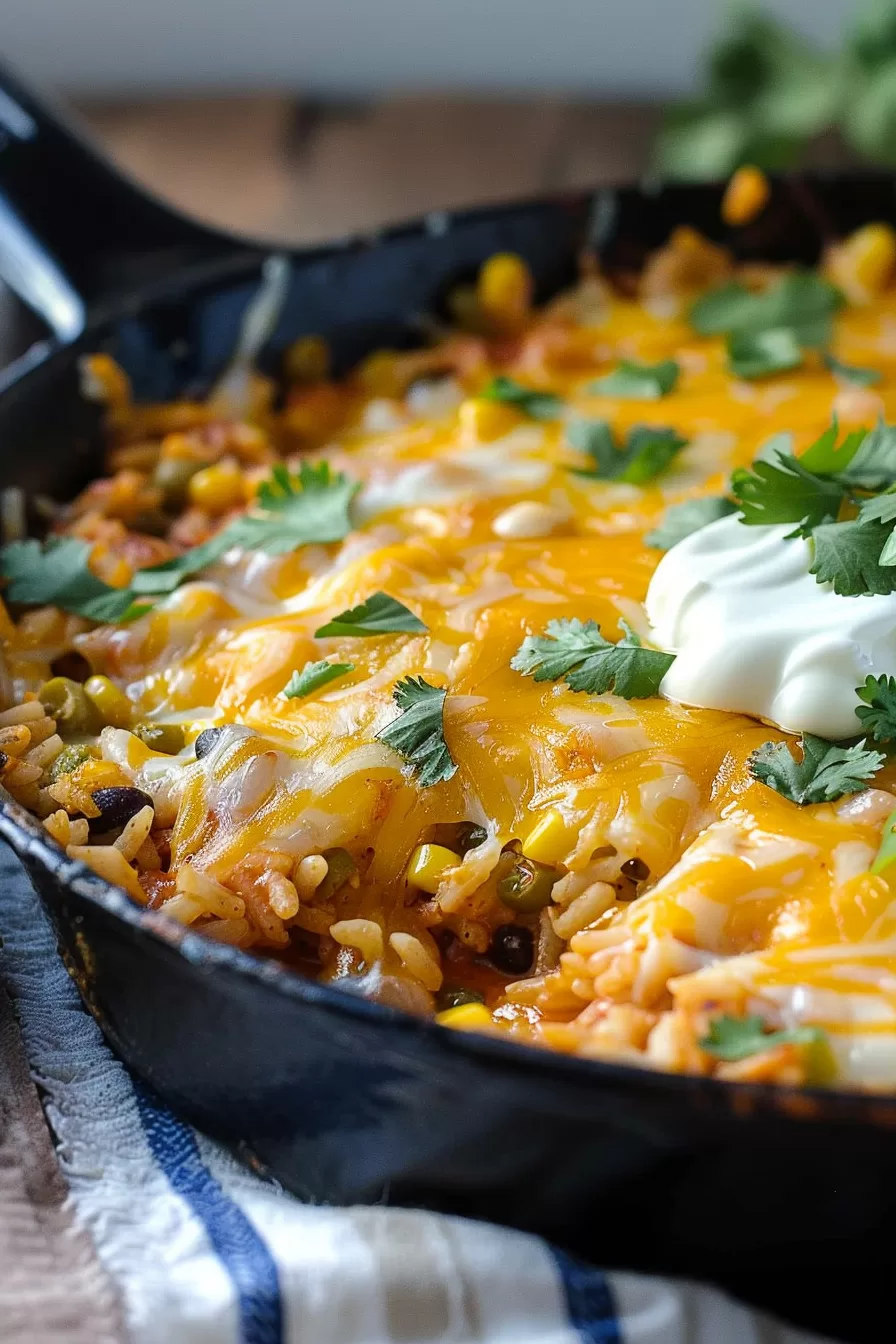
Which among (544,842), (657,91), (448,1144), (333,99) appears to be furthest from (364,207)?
(448,1144)

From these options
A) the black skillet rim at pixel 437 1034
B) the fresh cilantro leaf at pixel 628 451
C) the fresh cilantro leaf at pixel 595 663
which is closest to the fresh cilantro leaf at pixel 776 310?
the fresh cilantro leaf at pixel 628 451

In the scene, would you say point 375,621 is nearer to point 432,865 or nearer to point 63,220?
point 432,865

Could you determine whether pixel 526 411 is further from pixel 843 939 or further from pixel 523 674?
pixel 843 939

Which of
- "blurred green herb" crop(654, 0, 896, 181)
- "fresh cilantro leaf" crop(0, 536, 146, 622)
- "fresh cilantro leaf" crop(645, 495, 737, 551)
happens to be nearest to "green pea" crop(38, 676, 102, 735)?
"fresh cilantro leaf" crop(0, 536, 146, 622)

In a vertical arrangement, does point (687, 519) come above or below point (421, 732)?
above

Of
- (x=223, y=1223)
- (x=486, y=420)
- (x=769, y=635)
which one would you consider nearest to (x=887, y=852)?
(x=769, y=635)

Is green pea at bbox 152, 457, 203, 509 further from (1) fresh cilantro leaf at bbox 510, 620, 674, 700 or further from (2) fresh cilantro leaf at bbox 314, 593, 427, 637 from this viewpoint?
(1) fresh cilantro leaf at bbox 510, 620, 674, 700

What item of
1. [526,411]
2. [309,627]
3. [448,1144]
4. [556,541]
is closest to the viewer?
[448,1144]
